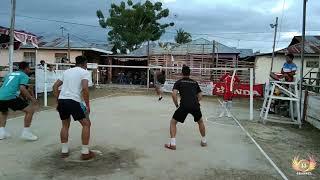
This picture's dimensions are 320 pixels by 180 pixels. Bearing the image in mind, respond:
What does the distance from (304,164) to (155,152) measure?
8.54ft

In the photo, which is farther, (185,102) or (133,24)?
(133,24)

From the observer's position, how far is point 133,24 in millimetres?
52406

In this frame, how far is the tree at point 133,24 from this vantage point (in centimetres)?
5194

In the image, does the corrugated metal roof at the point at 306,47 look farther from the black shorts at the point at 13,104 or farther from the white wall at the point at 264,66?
the black shorts at the point at 13,104

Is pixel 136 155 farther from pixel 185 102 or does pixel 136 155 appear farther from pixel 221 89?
pixel 221 89

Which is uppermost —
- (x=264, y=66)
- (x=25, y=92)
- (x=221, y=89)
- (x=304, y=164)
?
(x=264, y=66)

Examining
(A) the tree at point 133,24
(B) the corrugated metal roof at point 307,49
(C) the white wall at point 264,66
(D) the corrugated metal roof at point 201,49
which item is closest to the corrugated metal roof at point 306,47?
(B) the corrugated metal roof at point 307,49

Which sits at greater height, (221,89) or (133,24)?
(133,24)

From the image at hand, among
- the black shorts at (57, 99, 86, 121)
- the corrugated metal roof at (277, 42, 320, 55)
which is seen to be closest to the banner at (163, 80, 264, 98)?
the corrugated metal roof at (277, 42, 320, 55)

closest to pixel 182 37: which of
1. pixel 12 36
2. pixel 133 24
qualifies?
pixel 133 24

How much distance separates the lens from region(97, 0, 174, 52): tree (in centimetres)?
5194

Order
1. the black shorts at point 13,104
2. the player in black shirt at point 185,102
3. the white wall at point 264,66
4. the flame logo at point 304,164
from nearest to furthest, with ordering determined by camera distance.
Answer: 1. the flame logo at point 304,164
2. the player in black shirt at point 185,102
3. the black shorts at point 13,104
4. the white wall at point 264,66

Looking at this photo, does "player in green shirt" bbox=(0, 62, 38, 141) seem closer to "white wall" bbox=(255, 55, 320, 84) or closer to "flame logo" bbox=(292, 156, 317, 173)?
"flame logo" bbox=(292, 156, 317, 173)

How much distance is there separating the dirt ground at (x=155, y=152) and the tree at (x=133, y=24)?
40.2 metres
